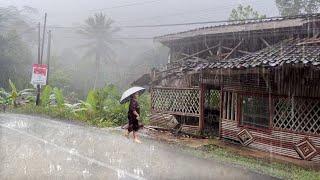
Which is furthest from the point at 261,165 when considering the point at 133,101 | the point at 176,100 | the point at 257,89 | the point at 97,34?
the point at 97,34

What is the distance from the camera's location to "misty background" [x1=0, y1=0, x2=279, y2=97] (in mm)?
58875

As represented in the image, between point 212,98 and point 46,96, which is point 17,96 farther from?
point 212,98

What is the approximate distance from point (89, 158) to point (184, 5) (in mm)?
127288

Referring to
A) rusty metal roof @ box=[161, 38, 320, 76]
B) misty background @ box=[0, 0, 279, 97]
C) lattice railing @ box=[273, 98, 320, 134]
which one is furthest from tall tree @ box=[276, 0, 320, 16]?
lattice railing @ box=[273, 98, 320, 134]

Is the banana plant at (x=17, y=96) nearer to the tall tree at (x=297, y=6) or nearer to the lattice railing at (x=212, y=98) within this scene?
the lattice railing at (x=212, y=98)

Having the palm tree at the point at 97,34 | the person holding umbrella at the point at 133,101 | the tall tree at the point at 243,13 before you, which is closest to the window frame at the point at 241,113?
the person holding umbrella at the point at 133,101

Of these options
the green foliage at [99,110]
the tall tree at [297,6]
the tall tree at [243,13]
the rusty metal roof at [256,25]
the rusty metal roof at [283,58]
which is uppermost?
the tall tree at [297,6]

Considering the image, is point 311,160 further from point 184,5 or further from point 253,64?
Result: point 184,5

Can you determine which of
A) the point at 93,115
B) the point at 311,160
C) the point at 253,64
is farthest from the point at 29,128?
the point at 311,160

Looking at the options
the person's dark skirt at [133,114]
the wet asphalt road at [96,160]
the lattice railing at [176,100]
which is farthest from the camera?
the lattice railing at [176,100]

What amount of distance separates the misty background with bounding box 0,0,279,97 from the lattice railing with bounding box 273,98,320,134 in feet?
81.1

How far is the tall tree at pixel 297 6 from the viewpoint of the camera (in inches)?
1558

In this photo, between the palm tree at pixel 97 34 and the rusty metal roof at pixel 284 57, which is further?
the palm tree at pixel 97 34

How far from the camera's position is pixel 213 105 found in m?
19.0
